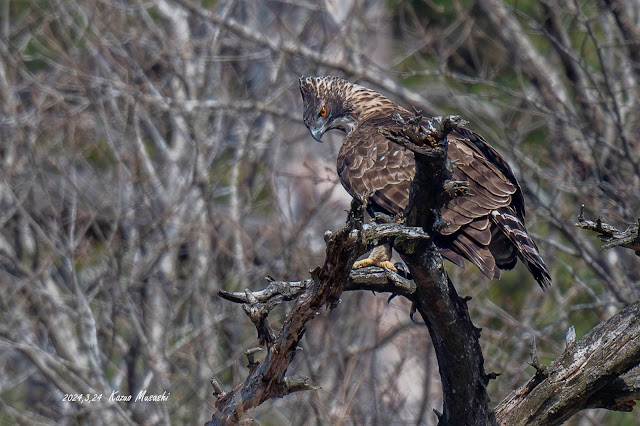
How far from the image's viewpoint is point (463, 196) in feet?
12.8

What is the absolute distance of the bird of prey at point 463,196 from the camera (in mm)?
3893

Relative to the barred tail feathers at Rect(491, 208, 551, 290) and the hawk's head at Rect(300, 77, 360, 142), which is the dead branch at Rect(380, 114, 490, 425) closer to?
the barred tail feathers at Rect(491, 208, 551, 290)

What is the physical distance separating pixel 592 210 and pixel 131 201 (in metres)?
4.18

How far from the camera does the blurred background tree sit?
6855mm

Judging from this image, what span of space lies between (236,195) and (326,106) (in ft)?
9.23

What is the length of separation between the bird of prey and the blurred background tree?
5.82 feet

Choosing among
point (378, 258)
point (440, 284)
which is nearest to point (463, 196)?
point (440, 284)

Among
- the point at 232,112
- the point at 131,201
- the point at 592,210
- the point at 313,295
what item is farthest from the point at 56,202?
the point at 313,295

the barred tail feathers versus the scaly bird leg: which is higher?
the scaly bird leg

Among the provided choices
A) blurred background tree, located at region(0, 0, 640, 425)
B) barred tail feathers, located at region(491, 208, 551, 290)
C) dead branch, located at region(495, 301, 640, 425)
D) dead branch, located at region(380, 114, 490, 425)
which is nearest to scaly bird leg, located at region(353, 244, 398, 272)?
barred tail feathers, located at region(491, 208, 551, 290)

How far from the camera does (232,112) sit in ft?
26.4

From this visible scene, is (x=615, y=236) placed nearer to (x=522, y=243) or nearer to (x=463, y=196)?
(x=522, y=243)

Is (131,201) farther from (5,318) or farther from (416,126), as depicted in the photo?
(416,126)

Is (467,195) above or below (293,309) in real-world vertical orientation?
above
